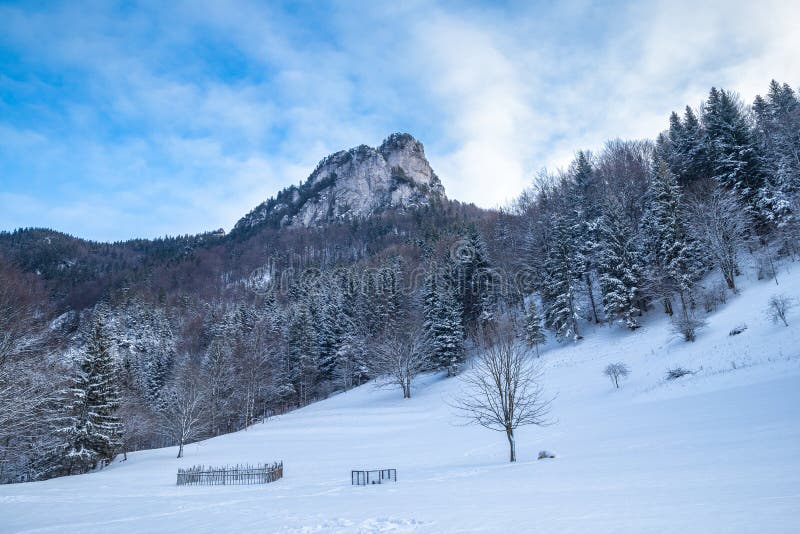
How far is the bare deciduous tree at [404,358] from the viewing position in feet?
145

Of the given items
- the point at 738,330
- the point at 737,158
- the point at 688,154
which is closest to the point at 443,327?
the point at 738,330

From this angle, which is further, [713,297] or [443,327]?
[443,327]

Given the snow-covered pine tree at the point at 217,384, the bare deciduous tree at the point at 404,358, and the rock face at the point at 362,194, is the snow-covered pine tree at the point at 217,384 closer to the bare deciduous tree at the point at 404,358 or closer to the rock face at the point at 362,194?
the bare deciduous tree at the point at 404,358

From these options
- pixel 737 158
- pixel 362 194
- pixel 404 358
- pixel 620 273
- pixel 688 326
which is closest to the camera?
pixel 688 326

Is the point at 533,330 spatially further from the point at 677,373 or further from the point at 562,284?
the point at 677,373

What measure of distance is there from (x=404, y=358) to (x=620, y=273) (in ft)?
77.2

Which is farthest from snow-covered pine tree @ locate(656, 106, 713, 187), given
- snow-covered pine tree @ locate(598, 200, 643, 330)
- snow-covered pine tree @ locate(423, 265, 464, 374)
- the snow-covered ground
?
snow-covered pine tree @ locate(423, 265, 464, 374)

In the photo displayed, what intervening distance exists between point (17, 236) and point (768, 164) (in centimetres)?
24118

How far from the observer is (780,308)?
2397 centimetres

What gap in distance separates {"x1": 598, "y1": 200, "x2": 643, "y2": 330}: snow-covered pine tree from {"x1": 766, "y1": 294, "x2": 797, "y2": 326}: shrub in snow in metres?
11.4

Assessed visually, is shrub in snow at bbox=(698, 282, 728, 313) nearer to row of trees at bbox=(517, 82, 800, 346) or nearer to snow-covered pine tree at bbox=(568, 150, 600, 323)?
row of trees at bbox=(517, 82, 800, 346)

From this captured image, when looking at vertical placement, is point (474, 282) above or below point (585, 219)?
below

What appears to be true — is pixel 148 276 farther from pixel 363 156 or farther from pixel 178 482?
pixel 178 482

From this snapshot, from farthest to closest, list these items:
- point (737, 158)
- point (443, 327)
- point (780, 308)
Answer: point (443, 327)
point (737, 158)
point (780, 308)
